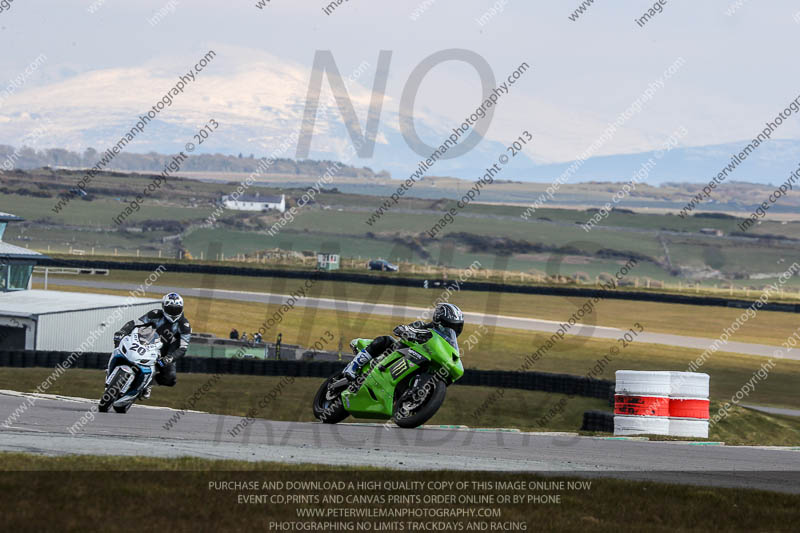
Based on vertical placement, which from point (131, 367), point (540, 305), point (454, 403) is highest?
point (540, 305)

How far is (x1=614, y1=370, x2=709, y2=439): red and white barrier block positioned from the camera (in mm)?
20234

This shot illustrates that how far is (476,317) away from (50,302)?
1078 inches

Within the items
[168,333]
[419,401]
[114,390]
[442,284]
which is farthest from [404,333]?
[442,284]

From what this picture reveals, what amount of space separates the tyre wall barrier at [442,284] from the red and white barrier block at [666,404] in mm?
53854

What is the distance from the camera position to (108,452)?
11164 millimetres

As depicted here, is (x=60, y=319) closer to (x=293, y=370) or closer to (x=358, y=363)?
(x=293, y=370)

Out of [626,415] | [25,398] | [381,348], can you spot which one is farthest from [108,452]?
[626,415]

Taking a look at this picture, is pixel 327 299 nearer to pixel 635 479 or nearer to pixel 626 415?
pixel 626 415

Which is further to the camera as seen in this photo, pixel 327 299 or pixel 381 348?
pixel 327 299

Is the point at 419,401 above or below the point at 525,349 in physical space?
above

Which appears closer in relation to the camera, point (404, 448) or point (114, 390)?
point (404, 448)

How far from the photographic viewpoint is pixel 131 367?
661 inches

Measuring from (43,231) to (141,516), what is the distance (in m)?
130

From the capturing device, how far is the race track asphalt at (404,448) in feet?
38.4
